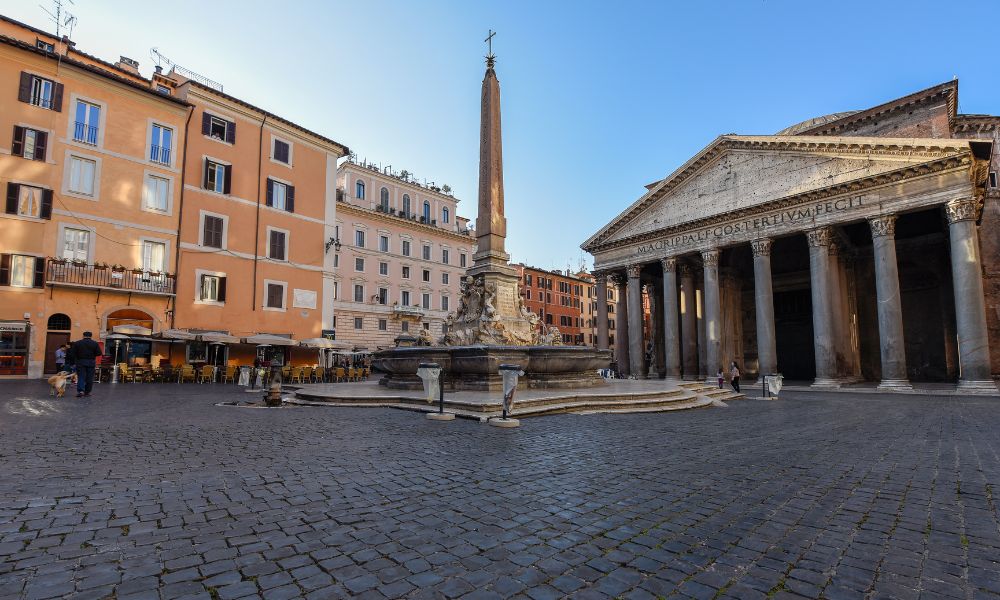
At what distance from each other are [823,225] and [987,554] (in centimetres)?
2377

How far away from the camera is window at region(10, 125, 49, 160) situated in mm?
19812

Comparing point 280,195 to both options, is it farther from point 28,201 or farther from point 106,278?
point 28,201

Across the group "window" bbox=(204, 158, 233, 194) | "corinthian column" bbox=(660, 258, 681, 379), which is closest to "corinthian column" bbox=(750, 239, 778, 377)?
"corinthian column" bbox=(660, 258, 681, 379)

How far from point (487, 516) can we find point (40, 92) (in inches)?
1092

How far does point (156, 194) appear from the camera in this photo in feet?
75.2

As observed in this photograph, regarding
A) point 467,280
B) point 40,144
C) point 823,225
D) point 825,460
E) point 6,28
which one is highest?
point 6,28

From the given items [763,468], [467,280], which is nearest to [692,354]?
[467,280]

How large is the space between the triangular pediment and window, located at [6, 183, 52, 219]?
28.0 metres

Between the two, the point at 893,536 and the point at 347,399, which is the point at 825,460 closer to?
the point at 893,536

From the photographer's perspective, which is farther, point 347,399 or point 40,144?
point 40,144

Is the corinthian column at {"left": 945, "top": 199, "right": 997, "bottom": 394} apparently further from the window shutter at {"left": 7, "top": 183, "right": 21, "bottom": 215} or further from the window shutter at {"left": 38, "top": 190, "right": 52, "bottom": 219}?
the window shutter at {"left": 7, "top": 183, "right": 21, "bottom": 215}

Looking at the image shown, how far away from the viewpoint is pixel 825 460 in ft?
18.8

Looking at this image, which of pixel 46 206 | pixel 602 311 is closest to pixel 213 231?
pixel 46 206

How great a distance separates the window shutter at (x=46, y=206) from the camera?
20062 mm
